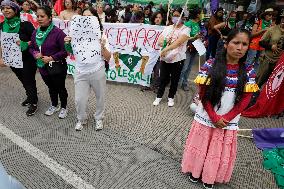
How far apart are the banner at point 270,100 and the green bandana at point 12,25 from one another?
13.3 feet

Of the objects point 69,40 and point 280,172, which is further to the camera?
point 69,40

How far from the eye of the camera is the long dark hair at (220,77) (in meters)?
3.05

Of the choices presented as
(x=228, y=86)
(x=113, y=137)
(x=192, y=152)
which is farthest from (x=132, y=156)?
(x=228, y=86)

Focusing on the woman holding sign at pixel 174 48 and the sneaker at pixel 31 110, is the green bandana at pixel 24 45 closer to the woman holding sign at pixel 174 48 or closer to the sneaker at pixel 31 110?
the sneaker at pixel 31 110

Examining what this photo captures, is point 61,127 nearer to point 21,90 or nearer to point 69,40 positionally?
point 69,40

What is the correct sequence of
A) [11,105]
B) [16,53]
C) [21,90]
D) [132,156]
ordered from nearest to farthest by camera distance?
[132,156]
[16,53]
[11,105]
[21,90]

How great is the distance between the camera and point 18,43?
4.88 metres

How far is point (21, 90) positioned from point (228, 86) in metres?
4.61

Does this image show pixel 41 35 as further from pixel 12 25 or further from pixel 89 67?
pixel 89 67

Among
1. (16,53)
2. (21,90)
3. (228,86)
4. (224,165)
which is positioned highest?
(228,86)

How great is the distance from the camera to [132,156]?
13.1 ft

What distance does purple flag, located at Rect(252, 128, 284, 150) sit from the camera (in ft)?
11.0

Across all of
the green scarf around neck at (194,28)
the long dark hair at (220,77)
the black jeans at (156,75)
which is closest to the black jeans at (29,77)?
the black jeans at (156,75)

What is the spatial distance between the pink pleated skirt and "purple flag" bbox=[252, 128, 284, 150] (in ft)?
1.44
